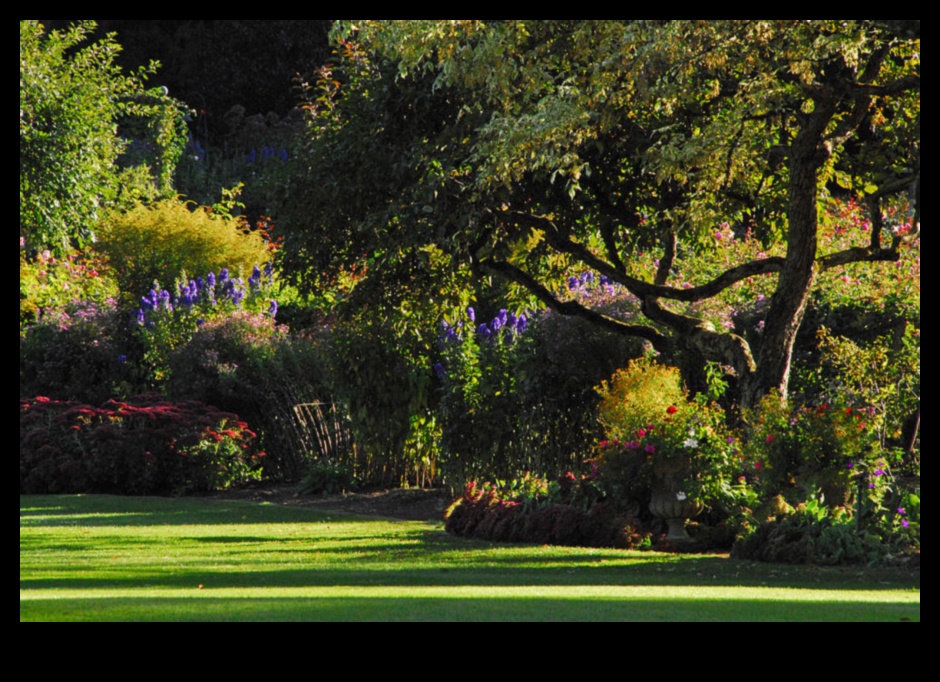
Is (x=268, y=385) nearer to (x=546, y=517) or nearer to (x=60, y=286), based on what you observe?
(x=60, y=286)

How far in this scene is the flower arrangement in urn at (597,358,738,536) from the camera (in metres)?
11.1

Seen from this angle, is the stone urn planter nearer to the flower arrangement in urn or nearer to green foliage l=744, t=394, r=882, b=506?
the flower arrangement in urn

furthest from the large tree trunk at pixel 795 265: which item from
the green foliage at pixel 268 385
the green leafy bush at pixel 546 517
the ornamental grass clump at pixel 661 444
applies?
the green foliage at pixel 268 385

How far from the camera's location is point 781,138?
1334 cm

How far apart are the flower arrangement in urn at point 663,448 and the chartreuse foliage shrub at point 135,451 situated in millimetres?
6770

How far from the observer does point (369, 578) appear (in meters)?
8.89

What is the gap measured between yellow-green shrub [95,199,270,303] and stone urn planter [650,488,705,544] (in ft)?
38.7

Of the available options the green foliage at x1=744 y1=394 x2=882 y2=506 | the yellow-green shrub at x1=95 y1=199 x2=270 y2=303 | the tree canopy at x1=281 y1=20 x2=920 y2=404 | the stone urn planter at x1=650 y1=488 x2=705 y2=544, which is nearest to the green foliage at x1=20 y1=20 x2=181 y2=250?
the yellow-green shrub at x1=95 y1=199 x2=270 y2=303

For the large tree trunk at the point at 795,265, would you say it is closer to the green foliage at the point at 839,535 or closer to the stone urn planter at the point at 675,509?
the stone urn planter at the point at 675,509
